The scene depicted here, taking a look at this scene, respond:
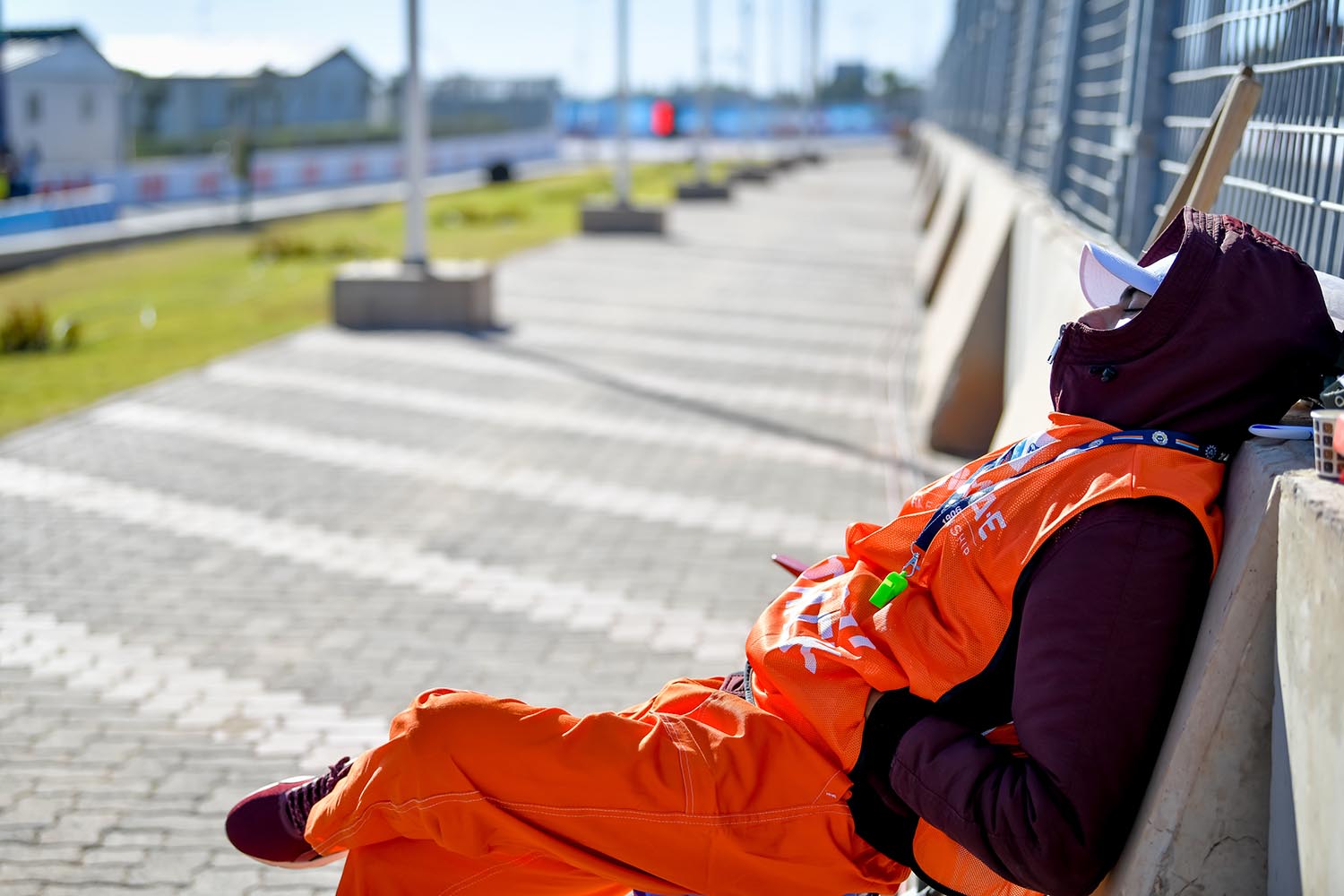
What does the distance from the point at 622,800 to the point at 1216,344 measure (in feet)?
3.86

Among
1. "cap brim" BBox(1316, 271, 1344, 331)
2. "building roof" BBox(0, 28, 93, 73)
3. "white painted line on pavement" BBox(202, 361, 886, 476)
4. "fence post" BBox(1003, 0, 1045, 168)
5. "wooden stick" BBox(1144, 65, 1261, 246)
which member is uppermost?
"building roof" BBox(0, 28, 93, 73)

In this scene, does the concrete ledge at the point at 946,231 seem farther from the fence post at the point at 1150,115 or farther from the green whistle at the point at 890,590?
the green whistle at the point at 890,590

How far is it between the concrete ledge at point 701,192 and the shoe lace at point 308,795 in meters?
27.6

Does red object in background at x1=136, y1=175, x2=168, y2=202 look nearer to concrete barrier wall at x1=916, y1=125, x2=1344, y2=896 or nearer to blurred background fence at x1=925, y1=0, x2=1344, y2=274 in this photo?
blurred background fence at x1=925, y1=0, x2=1344, y2=274

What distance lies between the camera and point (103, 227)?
24812 mm

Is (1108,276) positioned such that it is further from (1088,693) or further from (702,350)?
(702,350)

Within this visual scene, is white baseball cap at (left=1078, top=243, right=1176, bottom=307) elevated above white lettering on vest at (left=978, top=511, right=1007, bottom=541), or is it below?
above

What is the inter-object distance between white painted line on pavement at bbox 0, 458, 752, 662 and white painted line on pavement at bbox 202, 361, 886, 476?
2.32 m

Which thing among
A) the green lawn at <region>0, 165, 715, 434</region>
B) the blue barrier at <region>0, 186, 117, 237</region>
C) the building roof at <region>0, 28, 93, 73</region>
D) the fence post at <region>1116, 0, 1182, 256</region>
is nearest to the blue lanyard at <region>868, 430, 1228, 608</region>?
the fence post at <region>1116, 0, 1182, 256</region>

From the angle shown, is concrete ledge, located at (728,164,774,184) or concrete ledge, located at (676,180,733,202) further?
concrete ledge, located at (728,164,774,184)

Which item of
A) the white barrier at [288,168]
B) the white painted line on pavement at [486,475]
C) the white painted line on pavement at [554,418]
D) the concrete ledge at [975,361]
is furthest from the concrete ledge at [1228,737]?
the white barrier at [288,168]

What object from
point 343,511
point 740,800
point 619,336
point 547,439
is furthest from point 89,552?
point 619,336

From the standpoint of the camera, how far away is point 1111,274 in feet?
7.55

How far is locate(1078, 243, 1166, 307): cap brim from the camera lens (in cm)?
224
